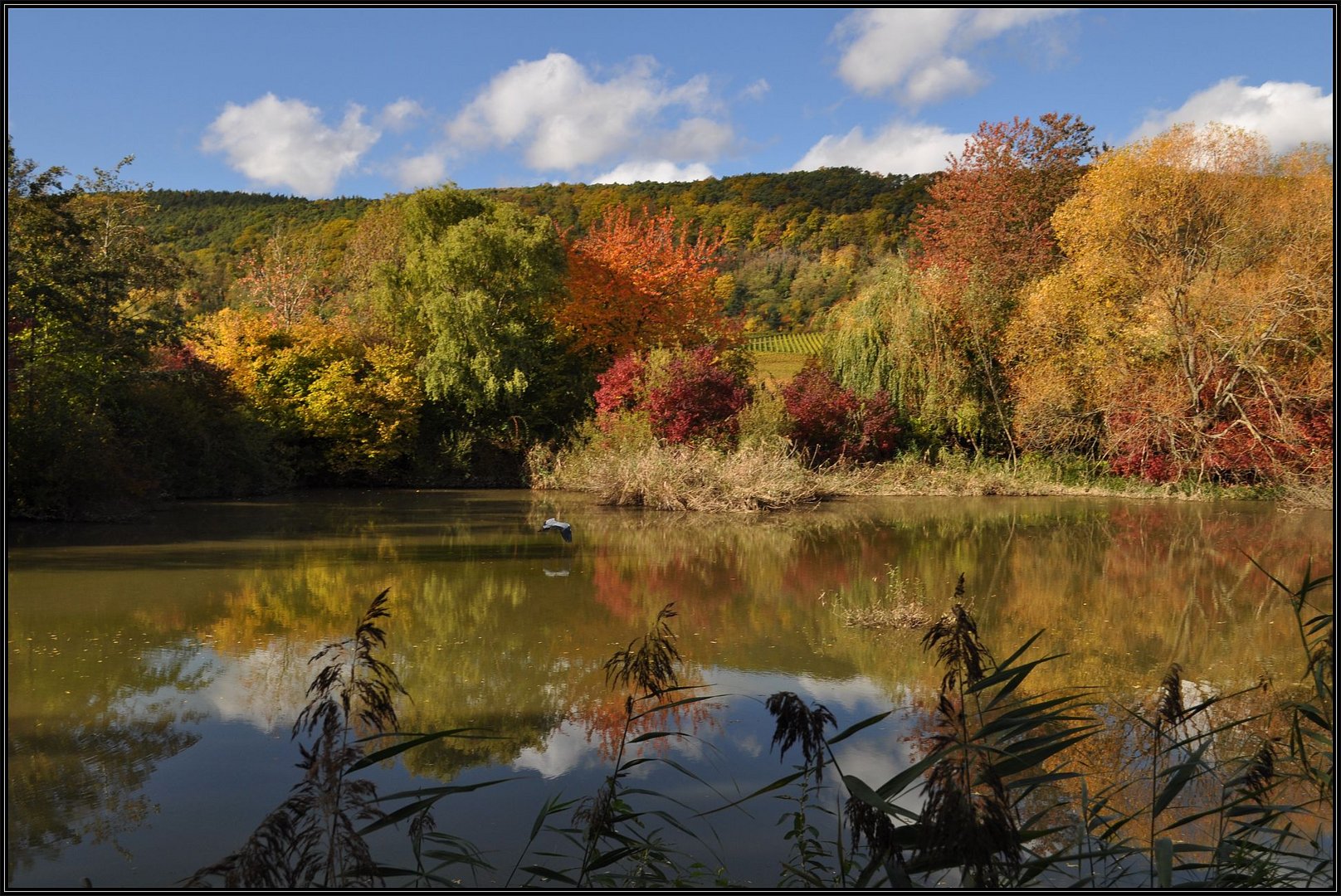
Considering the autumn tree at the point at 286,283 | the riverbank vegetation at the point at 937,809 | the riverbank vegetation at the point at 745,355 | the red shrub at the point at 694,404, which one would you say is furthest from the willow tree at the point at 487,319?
the riverbank vegetation at the point at 937,809

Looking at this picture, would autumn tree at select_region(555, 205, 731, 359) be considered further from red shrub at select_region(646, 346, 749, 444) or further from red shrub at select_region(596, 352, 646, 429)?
red shrub at select_region(646, 346, 749, 444)

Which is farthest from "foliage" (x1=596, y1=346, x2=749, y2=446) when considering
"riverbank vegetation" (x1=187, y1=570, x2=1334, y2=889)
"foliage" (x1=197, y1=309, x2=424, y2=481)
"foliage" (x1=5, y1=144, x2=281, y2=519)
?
"riverbank vegetation" (x1=187, y1=570, x2=1334, y2=889)

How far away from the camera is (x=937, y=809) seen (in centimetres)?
223

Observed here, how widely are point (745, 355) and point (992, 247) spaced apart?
6426 mm

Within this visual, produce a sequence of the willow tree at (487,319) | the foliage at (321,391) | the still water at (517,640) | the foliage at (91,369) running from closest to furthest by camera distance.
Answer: the still water at (517,640), the foliage at (91,369), the foliage at (321,391), the willow tree at (487,319)

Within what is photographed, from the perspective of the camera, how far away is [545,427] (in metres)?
23.5

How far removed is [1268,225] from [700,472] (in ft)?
40.3

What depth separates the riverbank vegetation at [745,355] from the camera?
55.4 ft

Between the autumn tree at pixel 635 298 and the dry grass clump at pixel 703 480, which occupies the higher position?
the autumn tree at pixel 635 298

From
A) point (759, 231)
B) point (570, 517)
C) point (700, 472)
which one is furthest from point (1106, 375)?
point (759, 231)

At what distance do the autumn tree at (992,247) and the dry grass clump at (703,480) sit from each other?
6331 millimetres

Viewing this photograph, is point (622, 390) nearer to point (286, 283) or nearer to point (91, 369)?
point (91, 369)

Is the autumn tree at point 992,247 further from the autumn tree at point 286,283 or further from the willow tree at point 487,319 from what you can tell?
the autumn tree at point 286,283

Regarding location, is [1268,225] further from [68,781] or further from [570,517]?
[68,781]
